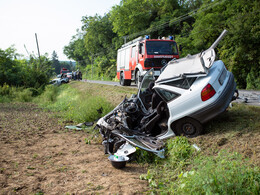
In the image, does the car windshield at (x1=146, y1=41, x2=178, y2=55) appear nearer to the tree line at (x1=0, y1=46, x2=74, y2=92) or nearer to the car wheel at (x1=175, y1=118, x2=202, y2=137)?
the car wheel at (x1=175, y1=118, x2=202, y2=137)

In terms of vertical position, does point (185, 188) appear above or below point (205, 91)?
below

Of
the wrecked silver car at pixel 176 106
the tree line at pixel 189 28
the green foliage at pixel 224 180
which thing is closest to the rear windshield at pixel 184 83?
the wrecked silver car at pixel 176 106

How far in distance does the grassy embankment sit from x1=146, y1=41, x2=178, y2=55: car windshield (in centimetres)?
729

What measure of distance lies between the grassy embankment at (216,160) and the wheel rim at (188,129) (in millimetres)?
222

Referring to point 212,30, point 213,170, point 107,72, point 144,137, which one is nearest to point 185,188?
point 213,170

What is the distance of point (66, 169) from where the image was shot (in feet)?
17.9

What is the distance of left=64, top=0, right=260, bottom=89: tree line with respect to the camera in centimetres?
1778

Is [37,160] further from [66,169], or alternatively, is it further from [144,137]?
[144,137]

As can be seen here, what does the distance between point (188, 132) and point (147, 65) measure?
8326 millimetres

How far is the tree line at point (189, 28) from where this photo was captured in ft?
58.3

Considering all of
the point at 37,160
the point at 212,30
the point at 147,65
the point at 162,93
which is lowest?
the point at 37,160

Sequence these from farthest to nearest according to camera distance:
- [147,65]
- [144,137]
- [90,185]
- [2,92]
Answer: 1. [2,92]
2. [147,65]
3. [144,137]
4. [90,185]

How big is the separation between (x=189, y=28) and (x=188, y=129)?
28.7 m

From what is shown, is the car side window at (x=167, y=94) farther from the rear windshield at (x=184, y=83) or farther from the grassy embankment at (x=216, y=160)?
the grassy embankment at (x=216, y=160)
